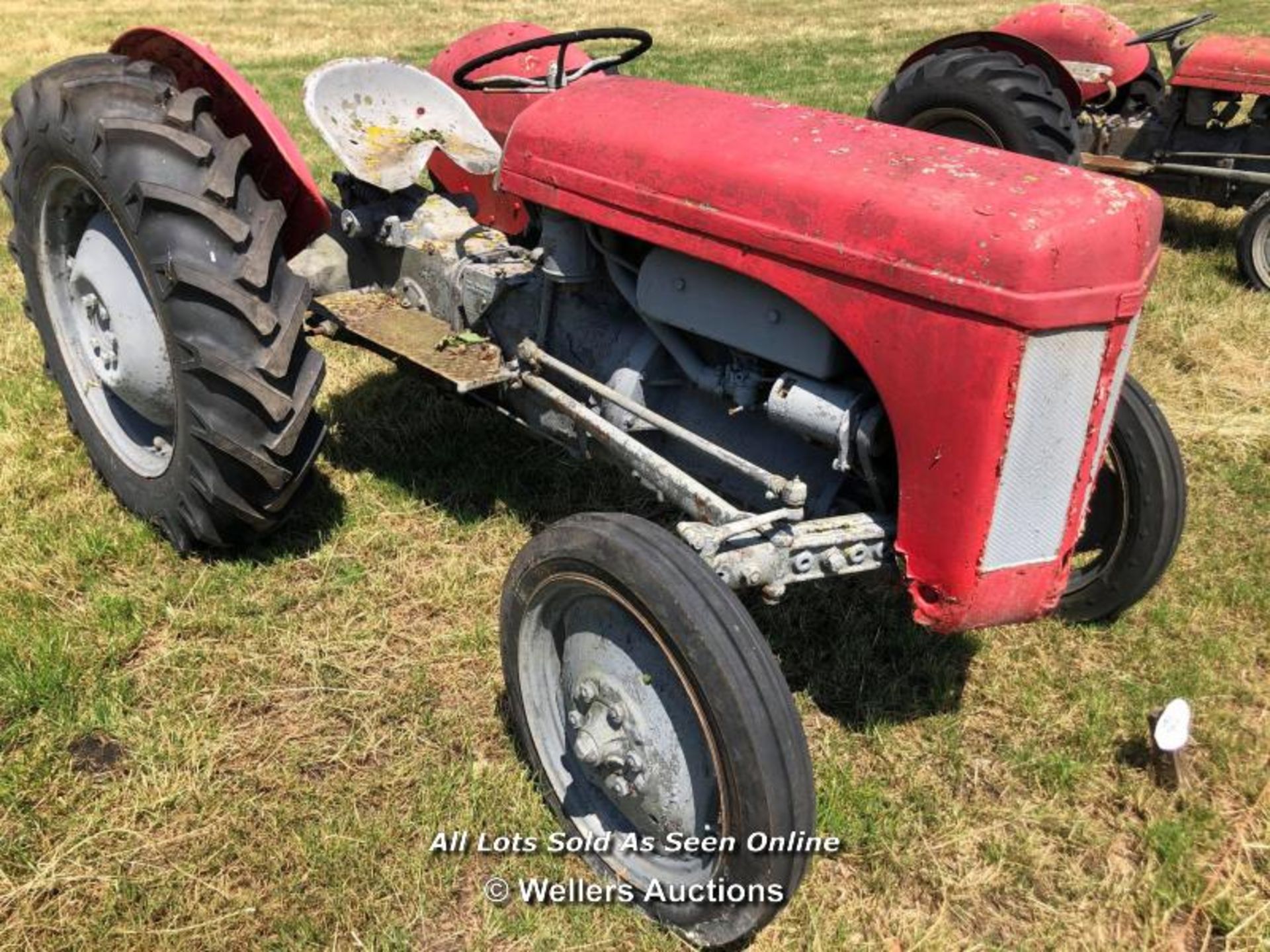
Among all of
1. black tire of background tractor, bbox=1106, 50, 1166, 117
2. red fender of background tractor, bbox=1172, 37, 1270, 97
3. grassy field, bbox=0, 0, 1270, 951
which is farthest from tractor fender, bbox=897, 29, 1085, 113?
grassy field, bbox=0, 0, 1270, 951

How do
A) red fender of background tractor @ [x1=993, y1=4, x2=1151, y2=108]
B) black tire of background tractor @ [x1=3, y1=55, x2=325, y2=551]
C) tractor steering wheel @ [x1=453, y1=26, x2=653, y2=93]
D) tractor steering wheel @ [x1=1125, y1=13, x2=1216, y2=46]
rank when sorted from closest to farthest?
black tire of background tractor @ [x1=3, y1=55, x2=325, y2=551]
tractor steering wheel @ [x1=453, y1=26, x2=653, y2=93]
tractor steering wheel @ [x1=1125, y1=13, x2=1216, y2=46]
red fender of background tractor @ [x1=993, y1=4, x2=1151, y2=108]

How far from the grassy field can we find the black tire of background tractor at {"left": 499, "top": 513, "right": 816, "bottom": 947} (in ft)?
0.85

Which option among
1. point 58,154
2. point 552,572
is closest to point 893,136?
point 552,572

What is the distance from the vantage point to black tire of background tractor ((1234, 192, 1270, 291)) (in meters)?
5.07

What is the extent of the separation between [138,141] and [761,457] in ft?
5.59

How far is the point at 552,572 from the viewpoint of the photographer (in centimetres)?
212

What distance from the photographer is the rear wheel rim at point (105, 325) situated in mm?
2943

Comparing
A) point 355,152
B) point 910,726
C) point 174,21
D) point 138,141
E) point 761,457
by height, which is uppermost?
point 138,141

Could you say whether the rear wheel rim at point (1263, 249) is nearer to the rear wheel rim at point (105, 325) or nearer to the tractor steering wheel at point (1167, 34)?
the tractor steering wheel at point (1167, 34)

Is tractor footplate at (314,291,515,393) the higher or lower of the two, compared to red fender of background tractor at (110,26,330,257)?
lower

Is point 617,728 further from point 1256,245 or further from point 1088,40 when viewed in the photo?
point 1088,40

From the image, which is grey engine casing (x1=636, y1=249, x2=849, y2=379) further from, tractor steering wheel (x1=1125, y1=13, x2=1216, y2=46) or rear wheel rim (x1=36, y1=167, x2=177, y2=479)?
tractor steering wheel (x1=1125, y1=13, x2=1216, y2=46)

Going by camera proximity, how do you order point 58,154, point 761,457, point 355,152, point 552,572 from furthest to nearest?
point 355,152
point 58,154
point 761,457
point 552,572

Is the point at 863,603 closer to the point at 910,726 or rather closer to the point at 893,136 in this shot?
the point at 910,726
